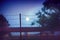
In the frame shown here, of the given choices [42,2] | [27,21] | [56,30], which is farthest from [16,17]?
[56,30]

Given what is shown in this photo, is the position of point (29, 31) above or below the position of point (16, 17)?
below

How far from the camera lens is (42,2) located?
3244 millimetres

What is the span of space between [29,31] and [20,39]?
0.20m

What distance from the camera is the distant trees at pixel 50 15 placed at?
322cm

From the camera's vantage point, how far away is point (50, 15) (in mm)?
3264

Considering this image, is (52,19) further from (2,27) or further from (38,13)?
(2,27)

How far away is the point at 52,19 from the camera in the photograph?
10.7 feet

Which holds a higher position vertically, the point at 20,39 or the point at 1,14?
the point at 1,14

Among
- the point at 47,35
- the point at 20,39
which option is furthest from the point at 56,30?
the point at 20,39

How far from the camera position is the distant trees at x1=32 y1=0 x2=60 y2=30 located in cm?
322

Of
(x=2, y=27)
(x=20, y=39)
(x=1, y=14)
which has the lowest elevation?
(x=20, y=39)

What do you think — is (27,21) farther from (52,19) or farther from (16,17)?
(52,19)

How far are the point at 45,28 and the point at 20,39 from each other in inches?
17.5

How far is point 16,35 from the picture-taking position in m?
3.20
